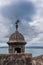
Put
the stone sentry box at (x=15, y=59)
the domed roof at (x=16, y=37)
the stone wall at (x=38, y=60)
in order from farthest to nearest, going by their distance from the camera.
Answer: the domed roof at (x=16, y=37), the stone wall at (x=38, y=60), the stone sentry box at (x=15, y=59)

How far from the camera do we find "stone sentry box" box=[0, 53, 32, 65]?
26461 millimetres

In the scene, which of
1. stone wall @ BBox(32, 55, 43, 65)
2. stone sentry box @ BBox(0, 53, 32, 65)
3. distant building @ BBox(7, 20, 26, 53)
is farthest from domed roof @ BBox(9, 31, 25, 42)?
stone wall @ BBox(32, 55, 43, 65)

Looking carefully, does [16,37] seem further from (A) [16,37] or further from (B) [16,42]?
(B) [16,42]

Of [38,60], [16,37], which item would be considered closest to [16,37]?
[16,37]

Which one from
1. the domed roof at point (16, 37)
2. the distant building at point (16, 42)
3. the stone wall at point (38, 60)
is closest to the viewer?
the stone wall at point (38, 60)

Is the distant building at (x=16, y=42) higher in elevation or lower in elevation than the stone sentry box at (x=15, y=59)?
higher

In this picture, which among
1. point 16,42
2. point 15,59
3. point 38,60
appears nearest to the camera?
point 15,59

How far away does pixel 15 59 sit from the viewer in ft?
86.9

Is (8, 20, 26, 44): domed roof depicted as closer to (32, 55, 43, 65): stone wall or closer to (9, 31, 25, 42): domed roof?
(9, 31, 25, 42): domed roof

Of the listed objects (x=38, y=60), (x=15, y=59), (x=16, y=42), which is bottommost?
(x=38, y=60)

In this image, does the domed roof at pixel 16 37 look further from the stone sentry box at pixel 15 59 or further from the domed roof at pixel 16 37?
the stone sentry box at pixel 15 59

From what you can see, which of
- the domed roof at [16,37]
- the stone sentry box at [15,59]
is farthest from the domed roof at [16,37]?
the stone sentry box at [15,59]

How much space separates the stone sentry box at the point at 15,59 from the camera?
86.8 feet

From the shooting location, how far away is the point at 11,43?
93.6 feet
